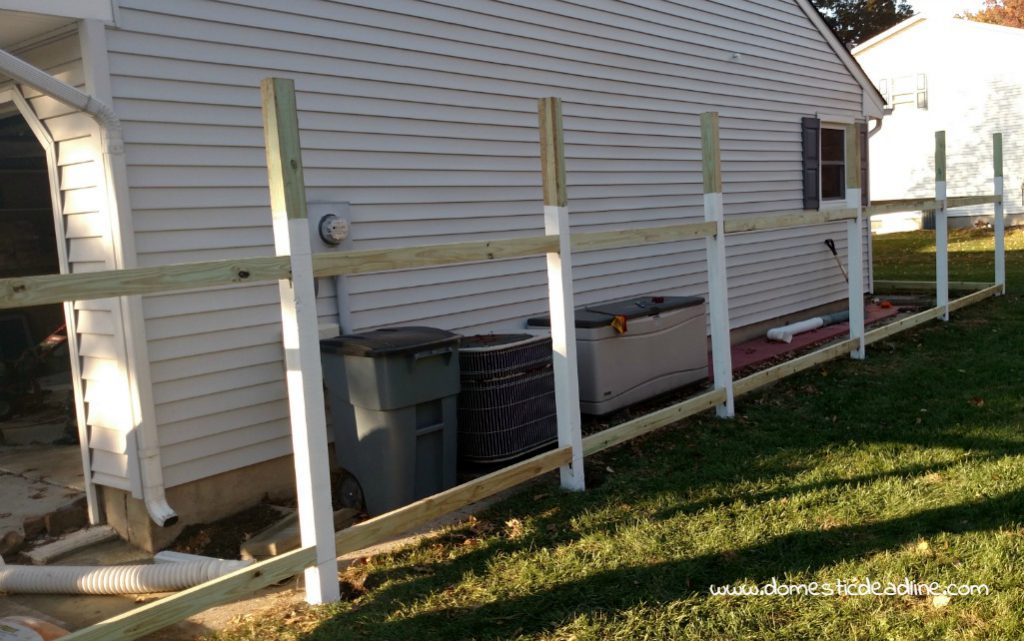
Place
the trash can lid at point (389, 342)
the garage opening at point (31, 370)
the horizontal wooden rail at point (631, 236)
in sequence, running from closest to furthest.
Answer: the trash can lid at point (389, 342), the horizontal wooden rail at point (631, 236), the garage opening at point (31, 370)

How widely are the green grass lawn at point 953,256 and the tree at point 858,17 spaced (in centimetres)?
1498

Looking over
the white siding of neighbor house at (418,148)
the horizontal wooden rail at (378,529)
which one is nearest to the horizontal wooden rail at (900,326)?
the white siding of neighbor house at (418,148)

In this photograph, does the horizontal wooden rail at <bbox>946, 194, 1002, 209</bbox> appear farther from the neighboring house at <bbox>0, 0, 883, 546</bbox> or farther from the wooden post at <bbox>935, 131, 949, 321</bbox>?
the neighboring house at <bbox>0, 0, 883, 546</bbox>

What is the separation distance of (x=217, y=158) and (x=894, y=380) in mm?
5278

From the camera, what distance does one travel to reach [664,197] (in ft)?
28.3

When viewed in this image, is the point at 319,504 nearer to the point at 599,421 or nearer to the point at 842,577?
the point at 842,577

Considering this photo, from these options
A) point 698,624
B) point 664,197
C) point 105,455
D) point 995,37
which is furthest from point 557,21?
point 995,37

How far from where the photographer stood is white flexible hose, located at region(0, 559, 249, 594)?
151 inches

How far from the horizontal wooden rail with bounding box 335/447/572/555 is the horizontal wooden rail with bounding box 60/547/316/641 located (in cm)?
22

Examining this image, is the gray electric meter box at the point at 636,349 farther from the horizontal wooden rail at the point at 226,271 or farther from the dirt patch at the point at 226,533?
the dirt patch at the point at 226,533

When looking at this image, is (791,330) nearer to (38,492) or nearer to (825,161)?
(825,161)

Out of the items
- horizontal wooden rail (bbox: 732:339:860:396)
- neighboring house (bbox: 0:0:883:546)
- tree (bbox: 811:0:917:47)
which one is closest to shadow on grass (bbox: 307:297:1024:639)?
horizontal wooden rail (bbox: 732:339:860:396)

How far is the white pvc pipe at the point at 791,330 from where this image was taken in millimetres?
9305

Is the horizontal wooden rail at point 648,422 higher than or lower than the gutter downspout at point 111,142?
lower
